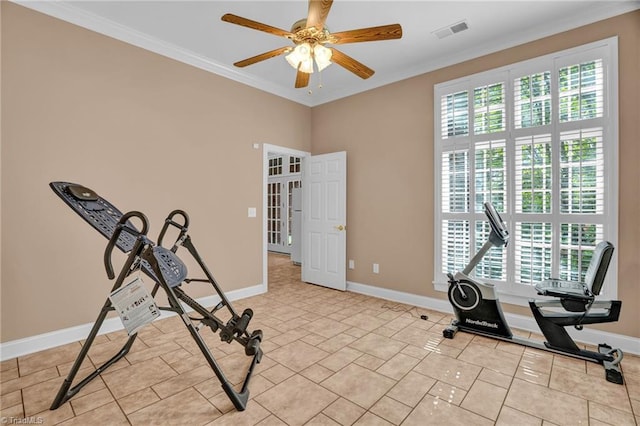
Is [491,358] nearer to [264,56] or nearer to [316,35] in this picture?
[316,35]

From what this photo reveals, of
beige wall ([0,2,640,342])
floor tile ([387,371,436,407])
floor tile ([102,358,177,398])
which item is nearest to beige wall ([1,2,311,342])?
beige wall ([0,2,640,342])

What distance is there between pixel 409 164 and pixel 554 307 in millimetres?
2229

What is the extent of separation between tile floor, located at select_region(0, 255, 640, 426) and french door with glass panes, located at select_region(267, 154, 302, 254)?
5008 millimetres

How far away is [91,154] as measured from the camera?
303 centimetres

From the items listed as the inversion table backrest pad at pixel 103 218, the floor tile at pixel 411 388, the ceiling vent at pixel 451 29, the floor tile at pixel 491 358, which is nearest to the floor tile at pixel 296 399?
the floor tile at pixel 411 388

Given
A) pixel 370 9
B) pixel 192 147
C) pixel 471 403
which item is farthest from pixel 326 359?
pixel 370 9

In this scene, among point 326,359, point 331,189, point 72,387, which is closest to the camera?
point 72,387

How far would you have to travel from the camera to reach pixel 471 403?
1.99 metres

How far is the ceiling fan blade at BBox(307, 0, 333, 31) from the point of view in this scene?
183cm

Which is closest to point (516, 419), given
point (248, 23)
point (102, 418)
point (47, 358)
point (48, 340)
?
point (102, 418)

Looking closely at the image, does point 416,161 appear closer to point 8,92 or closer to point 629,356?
point 629,356

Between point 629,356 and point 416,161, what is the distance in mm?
2755

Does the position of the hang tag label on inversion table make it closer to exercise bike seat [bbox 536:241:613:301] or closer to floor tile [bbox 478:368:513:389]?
floor tile [bbox 478:368:513:389]

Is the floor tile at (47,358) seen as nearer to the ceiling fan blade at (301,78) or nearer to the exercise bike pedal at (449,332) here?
the ceiling fan blade at (301,78)
